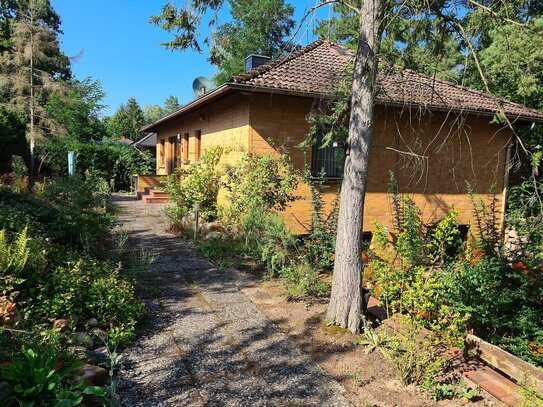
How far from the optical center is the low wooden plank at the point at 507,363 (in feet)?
10.9

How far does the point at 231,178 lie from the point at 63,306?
528 centimetres

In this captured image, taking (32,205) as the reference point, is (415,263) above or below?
below

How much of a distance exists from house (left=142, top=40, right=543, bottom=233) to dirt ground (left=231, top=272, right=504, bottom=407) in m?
3.35

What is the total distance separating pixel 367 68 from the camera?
4.42 m

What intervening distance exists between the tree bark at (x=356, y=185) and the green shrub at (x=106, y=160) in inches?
719

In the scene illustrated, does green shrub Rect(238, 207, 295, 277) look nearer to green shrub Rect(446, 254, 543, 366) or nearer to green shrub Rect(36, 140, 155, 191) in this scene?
green shrub Rect(446, 254, 543, 366)

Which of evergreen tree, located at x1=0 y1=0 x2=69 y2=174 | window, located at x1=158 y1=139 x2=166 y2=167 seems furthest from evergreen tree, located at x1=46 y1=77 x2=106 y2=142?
window, located at x1=158 y1=139 x2=166 y2=167

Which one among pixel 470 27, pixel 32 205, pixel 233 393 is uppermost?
pixel 470 27

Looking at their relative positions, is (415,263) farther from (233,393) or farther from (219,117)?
(219,117)

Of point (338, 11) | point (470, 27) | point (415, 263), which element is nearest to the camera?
point (470, 27)

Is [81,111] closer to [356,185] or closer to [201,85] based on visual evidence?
[201,85]

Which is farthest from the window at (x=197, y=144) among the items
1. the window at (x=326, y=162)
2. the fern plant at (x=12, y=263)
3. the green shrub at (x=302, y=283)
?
the fern plant at (x=12, y=263)

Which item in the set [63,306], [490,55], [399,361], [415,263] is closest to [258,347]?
[399,361]

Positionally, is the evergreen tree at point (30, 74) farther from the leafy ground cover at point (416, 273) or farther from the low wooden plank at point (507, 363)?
the low wooden plank at point (507, 363)
